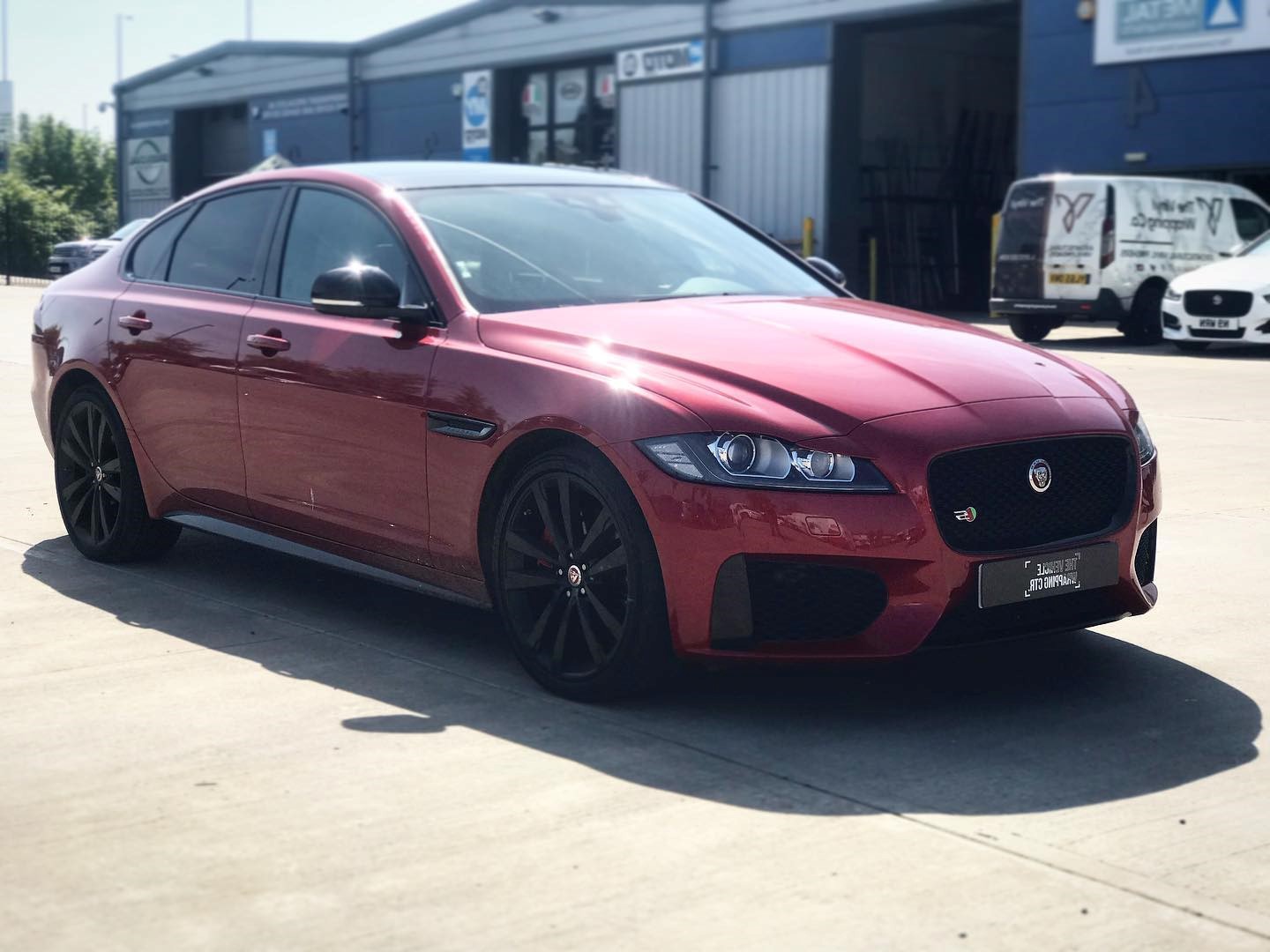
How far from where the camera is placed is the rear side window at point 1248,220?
929 inches

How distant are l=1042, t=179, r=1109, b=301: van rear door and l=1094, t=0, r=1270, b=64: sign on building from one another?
253 inches

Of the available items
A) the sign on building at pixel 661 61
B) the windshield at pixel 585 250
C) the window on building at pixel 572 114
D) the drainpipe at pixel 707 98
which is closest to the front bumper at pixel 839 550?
the windshield at pixel 585 250

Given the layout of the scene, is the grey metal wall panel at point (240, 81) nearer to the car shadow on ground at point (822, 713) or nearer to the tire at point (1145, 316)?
the tire at point (1145, 316)

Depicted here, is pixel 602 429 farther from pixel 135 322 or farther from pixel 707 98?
pixel 707 98

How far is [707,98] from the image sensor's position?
1409 inches

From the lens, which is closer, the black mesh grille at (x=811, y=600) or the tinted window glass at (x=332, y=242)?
the black mesh grille at (x=811, y=600)

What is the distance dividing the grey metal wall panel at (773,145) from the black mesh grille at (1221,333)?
47.7ft

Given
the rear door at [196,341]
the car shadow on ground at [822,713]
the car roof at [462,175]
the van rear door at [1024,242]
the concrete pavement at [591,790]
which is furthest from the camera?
the van rear door at [1024,242]

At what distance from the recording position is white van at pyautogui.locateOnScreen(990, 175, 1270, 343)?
22250 millimetres

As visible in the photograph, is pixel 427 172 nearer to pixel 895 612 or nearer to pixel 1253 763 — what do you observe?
pixel 895 612

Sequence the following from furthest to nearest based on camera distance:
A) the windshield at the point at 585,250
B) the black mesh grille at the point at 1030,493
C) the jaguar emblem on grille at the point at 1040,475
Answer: the windshield at the point at 585,250 → the jaguar emblem on grille at the point at 1040,475 → the black mesh grille at the point at 1030,493

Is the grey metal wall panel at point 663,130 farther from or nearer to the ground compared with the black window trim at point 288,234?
farther from the ground

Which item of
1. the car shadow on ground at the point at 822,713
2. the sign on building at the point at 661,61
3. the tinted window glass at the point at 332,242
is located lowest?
the car shadow on ground at the point at 822,713

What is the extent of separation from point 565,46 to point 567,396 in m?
35.4
